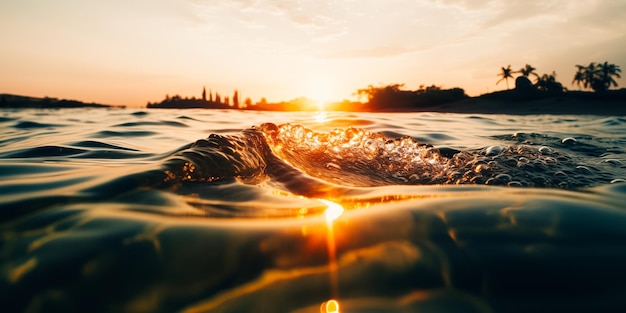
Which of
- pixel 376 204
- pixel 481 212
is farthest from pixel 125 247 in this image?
pixel 481 212

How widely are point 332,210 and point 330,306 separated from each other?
2.30ft

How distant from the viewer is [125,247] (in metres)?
1.12

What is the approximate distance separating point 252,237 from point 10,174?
1.85 metres

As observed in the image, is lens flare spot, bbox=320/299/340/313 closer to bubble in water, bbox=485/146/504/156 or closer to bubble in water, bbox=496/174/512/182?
bubble in water, bbox=496/174/512/182

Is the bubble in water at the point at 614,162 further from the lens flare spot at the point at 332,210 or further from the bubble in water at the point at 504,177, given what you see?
the lens flare spot at the point at 332,210

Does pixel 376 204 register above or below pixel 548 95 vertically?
below

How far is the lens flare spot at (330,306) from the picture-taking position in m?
0.91

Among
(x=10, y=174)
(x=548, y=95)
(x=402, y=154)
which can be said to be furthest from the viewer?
(x=548, y=95)

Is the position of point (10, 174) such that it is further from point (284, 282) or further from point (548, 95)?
point (548, 95)

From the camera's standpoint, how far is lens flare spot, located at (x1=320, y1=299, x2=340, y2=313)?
91 centimetres

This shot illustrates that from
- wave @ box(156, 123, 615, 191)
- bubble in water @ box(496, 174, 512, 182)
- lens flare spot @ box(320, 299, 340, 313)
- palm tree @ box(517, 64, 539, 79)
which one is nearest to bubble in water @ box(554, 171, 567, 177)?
wave @ box(156, 123, 615, 191)

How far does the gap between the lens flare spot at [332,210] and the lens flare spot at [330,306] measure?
506mm

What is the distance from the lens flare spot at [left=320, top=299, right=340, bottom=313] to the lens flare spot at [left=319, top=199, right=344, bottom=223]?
1.66 ft

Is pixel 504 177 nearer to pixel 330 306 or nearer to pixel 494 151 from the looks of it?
pixel 494 151
